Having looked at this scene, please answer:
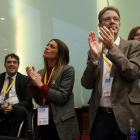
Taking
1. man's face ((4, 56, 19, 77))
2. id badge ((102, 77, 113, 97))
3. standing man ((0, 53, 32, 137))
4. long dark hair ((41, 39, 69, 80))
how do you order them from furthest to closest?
man's face ((4, 56, 19, 77)) → standing man ((0, 53, 32, 137)) → long dark hair ((41, 39, 69, 80)) → id badge ((102, 77, 113, 97))

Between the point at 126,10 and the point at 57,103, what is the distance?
302cm

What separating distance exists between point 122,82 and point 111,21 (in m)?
0.56

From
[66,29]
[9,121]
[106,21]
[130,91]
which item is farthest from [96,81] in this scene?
[66,29]

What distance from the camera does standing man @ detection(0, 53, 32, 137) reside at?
275 cm

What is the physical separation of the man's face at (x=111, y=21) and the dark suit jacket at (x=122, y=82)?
161mm

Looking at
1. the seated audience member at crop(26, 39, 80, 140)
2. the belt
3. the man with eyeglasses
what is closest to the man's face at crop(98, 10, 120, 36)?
the man with eyeglasses

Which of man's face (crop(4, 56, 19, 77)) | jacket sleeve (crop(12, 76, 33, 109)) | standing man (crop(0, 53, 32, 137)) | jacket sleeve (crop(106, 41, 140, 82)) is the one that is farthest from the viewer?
man's face (crop(4, 56, 19, 77))

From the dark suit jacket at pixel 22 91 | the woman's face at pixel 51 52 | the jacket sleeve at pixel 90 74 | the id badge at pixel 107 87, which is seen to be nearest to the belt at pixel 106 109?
the id badge at pixel 107 87

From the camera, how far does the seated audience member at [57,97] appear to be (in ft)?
7.33

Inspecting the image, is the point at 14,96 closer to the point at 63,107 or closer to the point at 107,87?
the point at 63,107

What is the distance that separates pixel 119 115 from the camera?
1.65 m

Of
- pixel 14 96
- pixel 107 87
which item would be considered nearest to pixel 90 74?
pixel 107 87

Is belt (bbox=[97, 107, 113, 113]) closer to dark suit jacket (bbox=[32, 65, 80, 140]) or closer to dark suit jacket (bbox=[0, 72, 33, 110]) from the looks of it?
dark suit jacket (bbox=[32, 65, 80, 140])

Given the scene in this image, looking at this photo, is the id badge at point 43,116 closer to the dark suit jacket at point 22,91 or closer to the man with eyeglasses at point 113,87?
the man with eyeglasses at point 113,87
